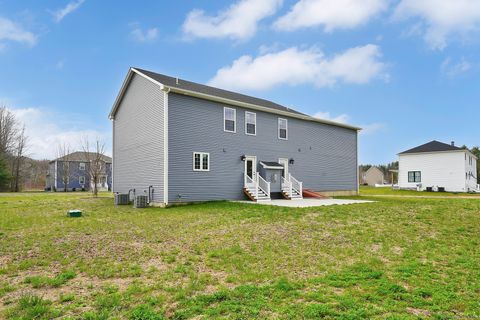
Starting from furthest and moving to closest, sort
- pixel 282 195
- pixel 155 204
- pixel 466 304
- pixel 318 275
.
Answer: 1. pixel 282 195
2. pixel 155 204
3. pixel 318 275
4. pixel 466 304

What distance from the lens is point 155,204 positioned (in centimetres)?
1527

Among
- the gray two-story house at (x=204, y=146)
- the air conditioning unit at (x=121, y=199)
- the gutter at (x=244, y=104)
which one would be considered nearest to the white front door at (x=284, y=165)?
the gray two-story house at (x=204, y=146)

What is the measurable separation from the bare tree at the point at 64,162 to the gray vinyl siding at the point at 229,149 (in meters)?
31.9

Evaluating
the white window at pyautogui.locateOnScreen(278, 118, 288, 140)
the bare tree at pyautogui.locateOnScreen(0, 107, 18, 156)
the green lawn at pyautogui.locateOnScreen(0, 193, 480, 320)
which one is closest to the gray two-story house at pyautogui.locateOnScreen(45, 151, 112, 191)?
the bare tree at pyautogui.locateOnScreen(0, 107, 18, 156)

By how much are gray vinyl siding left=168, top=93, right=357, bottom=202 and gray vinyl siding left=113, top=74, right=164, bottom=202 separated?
0.83 m

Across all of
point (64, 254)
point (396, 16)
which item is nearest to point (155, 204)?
point (64, 254)

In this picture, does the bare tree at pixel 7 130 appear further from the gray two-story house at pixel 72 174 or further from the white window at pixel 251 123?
the white window at pixel 251 123

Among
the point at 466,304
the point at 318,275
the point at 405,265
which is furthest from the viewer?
the point at 405,265

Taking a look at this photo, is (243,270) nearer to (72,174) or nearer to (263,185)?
(263,185)

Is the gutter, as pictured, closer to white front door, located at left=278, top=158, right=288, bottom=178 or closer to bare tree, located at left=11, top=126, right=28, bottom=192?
white front door, located at left=278, top=158, right=288, bottom=178

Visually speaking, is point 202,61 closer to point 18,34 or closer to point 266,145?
point 266,145

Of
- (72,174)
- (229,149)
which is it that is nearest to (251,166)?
(229,149)

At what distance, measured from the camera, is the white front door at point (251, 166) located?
18.3 metres

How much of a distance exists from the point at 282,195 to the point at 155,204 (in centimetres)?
795
